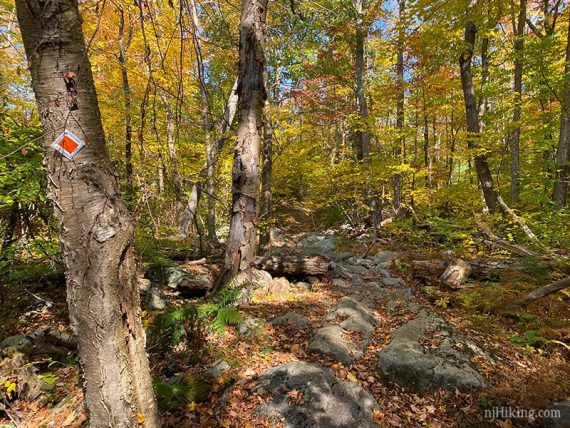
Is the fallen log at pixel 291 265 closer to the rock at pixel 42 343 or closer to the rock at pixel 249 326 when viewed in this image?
the rock at pixel 249 326

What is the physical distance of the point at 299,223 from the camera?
60.6 ft

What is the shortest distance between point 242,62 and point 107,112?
18.0ft

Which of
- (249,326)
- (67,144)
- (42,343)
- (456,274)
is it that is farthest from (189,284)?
(456,274)

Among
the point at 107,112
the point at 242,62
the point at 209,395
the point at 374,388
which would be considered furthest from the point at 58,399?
the point at 107,112

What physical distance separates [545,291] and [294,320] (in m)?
4.03

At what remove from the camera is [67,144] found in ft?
5.13

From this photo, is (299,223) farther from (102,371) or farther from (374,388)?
(102,371)

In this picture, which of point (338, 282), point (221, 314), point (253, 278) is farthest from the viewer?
point (338, 282)

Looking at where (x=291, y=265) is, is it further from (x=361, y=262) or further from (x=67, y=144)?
(x=67, y=144)

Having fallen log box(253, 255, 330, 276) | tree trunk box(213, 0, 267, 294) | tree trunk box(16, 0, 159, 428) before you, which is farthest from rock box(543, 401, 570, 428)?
fallen log box(253, 255, 330, 276)

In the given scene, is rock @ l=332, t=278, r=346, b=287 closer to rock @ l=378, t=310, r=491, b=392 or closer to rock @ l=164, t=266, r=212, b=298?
rock @ l=378, t=310, r=491, b=392

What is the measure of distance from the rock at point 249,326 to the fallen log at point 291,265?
2163 mm

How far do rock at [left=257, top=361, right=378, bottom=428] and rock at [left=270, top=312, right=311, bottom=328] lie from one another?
44.5 inches

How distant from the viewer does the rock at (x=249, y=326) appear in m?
4.19
